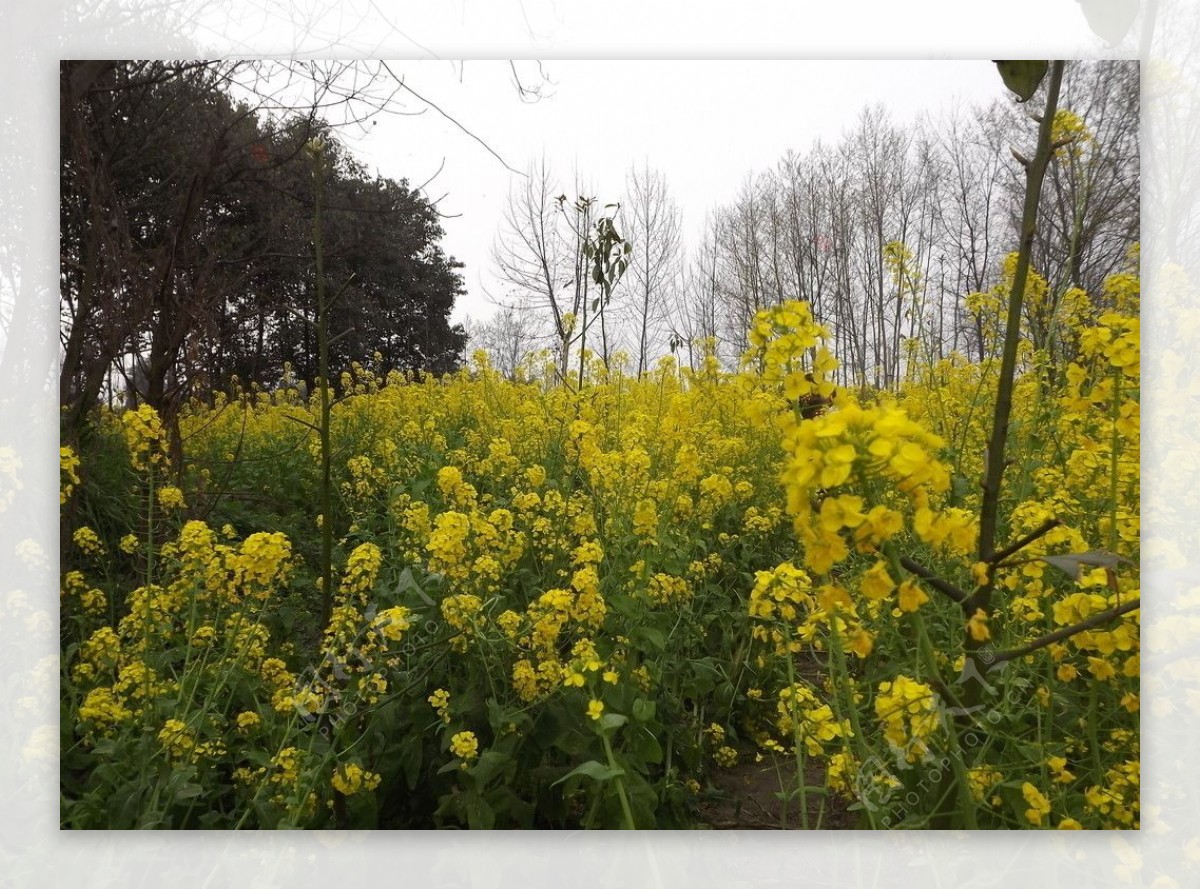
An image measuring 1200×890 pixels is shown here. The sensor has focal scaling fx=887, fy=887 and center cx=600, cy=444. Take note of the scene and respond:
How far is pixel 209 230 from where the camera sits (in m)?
1.90

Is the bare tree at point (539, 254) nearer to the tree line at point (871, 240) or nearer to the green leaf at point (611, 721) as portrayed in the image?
the tree line at point (871, 240)

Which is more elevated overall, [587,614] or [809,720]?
[587,614]

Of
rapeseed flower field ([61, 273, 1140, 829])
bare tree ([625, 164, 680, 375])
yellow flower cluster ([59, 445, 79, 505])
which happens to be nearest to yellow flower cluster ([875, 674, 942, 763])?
rapeseed flower field ([61, 273, 1140, 829])

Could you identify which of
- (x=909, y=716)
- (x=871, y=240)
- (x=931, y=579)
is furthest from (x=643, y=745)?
(x=871, y=240)

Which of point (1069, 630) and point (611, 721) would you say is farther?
point (611, 721)

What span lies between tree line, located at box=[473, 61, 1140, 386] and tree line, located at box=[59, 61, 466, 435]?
254 millimetres

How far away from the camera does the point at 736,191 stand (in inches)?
74.8

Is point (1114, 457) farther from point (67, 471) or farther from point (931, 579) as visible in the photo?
point (67, 471)

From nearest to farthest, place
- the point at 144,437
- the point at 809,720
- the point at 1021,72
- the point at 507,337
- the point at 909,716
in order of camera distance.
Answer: the point at 909,716 < the point at 809,720 < the point at 1021,72 < the point at 144,437 < the point at 507,337

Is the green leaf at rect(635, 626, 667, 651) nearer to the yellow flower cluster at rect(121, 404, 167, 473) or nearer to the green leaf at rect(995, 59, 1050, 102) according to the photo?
the yellow flower cluster at rect(121, 404, 167, 473)

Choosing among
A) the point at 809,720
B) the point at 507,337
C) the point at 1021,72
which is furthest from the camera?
the point at 507,337

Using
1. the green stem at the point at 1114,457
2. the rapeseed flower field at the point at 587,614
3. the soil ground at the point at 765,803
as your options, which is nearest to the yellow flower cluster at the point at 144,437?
the rapeseed flower field at the point at 587,614

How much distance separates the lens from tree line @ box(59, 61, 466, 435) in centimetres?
189

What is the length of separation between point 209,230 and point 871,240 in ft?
4.70
